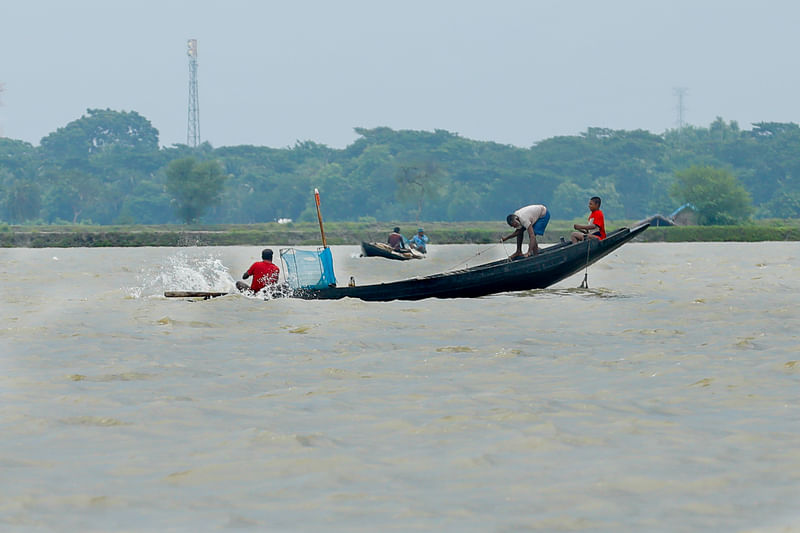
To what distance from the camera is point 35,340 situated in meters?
11.8

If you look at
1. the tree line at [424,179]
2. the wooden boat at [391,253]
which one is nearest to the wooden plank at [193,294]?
the wooden boat at [391,253]

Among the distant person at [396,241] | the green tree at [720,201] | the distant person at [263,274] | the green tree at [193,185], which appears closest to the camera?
the distant person at [263,274]

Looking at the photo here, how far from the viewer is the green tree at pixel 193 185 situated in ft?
279

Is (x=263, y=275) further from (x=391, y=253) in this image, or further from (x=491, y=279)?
(x=391, y=253)

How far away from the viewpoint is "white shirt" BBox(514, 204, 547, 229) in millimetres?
17797

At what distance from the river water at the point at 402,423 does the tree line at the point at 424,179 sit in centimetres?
8023

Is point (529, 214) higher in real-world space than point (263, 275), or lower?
higher

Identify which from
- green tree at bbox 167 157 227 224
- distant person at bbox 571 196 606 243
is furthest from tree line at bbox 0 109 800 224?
distant person at bbox 571 196 606 243

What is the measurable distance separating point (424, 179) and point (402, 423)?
91899 mm

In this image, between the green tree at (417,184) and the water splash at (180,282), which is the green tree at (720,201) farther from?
the water splash at (180,282)

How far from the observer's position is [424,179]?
323ft

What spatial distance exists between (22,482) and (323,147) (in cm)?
11599

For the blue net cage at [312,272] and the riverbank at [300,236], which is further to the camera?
the riverbank at [300,236]

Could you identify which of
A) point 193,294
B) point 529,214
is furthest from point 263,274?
point 529,214
